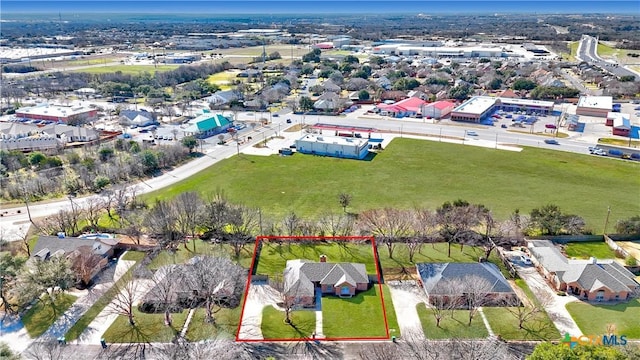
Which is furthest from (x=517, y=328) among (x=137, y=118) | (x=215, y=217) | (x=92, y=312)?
(x=137, y=118)

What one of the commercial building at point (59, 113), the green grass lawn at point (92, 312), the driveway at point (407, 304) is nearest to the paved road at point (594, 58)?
the driveway at point (407, 304)

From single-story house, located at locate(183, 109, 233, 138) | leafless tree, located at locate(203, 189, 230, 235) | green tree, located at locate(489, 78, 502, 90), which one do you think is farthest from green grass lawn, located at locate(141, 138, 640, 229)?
green tree, located at locate(489, 78, 502, 90)

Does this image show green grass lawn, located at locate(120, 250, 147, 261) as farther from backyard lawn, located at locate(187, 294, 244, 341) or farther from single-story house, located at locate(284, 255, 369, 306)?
single-story house, located at locate(284, 255, 369, 306)

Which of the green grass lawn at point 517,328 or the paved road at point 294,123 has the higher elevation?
the paved road at point 294,123

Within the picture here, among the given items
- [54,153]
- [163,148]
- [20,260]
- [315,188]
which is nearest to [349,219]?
[315,188]

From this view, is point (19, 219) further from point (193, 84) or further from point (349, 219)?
point (193, 84)

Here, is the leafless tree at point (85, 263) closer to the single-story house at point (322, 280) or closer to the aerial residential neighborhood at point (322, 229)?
the aerial residential neighborhood at point (322, 229)
